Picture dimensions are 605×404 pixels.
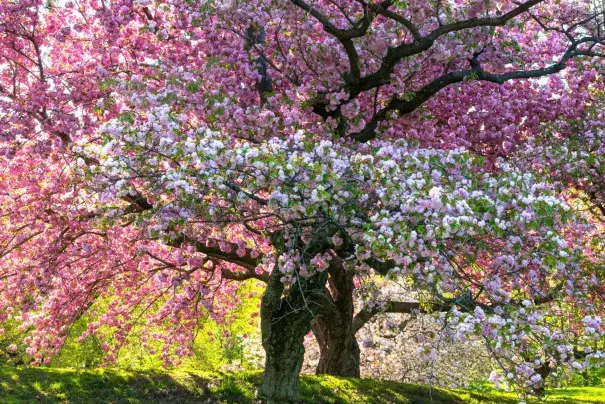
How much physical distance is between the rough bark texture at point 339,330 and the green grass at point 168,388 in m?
0.79

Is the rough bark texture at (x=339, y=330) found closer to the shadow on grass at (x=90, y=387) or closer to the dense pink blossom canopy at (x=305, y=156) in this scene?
the dense pink blossom canopy at (x=305, y=156)

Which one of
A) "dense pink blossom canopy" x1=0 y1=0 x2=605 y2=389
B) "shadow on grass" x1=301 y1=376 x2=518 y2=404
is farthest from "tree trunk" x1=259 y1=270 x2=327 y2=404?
"shadow on grass" x1=301 y1=376 x2=518 y2=404

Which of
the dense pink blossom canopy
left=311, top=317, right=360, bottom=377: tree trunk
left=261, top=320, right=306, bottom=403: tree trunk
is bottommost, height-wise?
left=261, top=320, right=306, bottom=403: tree trunk

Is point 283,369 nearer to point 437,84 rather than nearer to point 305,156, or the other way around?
point 305,156

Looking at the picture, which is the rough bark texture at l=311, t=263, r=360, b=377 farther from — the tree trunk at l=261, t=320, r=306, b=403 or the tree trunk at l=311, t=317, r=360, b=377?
the tree trunk at l=261, t=320, r=306, b=403

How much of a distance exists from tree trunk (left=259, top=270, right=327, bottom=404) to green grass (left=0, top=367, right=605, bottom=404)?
0.59 meters

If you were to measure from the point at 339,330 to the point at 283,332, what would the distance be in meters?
3.40

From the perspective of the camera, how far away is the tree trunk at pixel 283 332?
9102 millimetres

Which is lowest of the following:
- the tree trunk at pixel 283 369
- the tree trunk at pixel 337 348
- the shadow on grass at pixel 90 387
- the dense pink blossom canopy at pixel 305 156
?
the shadow on grass at pixel 90 387

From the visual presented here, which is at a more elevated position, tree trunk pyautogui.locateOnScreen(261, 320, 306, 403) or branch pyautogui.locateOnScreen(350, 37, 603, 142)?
branch pyautogui.locateOnScreen(350, 37, 603, 142)

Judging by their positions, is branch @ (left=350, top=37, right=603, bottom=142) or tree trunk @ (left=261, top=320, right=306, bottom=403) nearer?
tree trunk @ (left=261, top=320, right=306, bottom=403)

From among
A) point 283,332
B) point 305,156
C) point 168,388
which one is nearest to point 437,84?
point 305,156

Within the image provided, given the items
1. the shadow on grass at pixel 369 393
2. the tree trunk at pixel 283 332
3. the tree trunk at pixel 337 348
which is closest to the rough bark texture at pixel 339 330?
the tree trunk at pixel 337 348

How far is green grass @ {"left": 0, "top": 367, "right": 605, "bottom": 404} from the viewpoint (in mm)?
9648
